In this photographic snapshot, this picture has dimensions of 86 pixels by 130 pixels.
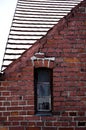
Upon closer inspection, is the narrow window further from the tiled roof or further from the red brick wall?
the tiled roof

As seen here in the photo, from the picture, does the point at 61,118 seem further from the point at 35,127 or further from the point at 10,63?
the point at 10,63

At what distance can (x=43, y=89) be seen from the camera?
20.5 feet

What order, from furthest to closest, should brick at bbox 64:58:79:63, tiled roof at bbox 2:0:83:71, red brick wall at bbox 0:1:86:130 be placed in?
1. tiled roof at bbox 2:0:83:71
2. brick at bbox 64:58:79:63
3. red brick wall at bbox 0:1:86:130

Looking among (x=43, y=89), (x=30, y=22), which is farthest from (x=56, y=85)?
(x=30, y=22)

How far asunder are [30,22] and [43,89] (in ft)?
7.64

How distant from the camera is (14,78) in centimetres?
601

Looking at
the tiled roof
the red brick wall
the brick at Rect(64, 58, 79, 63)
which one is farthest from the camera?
the tiled roof

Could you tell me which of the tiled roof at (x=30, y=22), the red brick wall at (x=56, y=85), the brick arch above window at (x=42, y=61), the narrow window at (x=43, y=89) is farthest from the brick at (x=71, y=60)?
the tiled roof at (x=30, y=22)

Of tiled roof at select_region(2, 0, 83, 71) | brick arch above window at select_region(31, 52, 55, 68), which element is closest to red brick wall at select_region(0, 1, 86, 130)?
brick arch above window at select_region(31, 52, 55, 68)

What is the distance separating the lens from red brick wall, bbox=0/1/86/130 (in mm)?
5980

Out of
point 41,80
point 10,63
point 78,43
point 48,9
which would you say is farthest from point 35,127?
point 48,9

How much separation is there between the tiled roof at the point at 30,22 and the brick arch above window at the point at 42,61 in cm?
37

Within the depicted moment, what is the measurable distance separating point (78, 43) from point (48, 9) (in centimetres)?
313

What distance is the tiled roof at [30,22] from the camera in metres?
6.43
